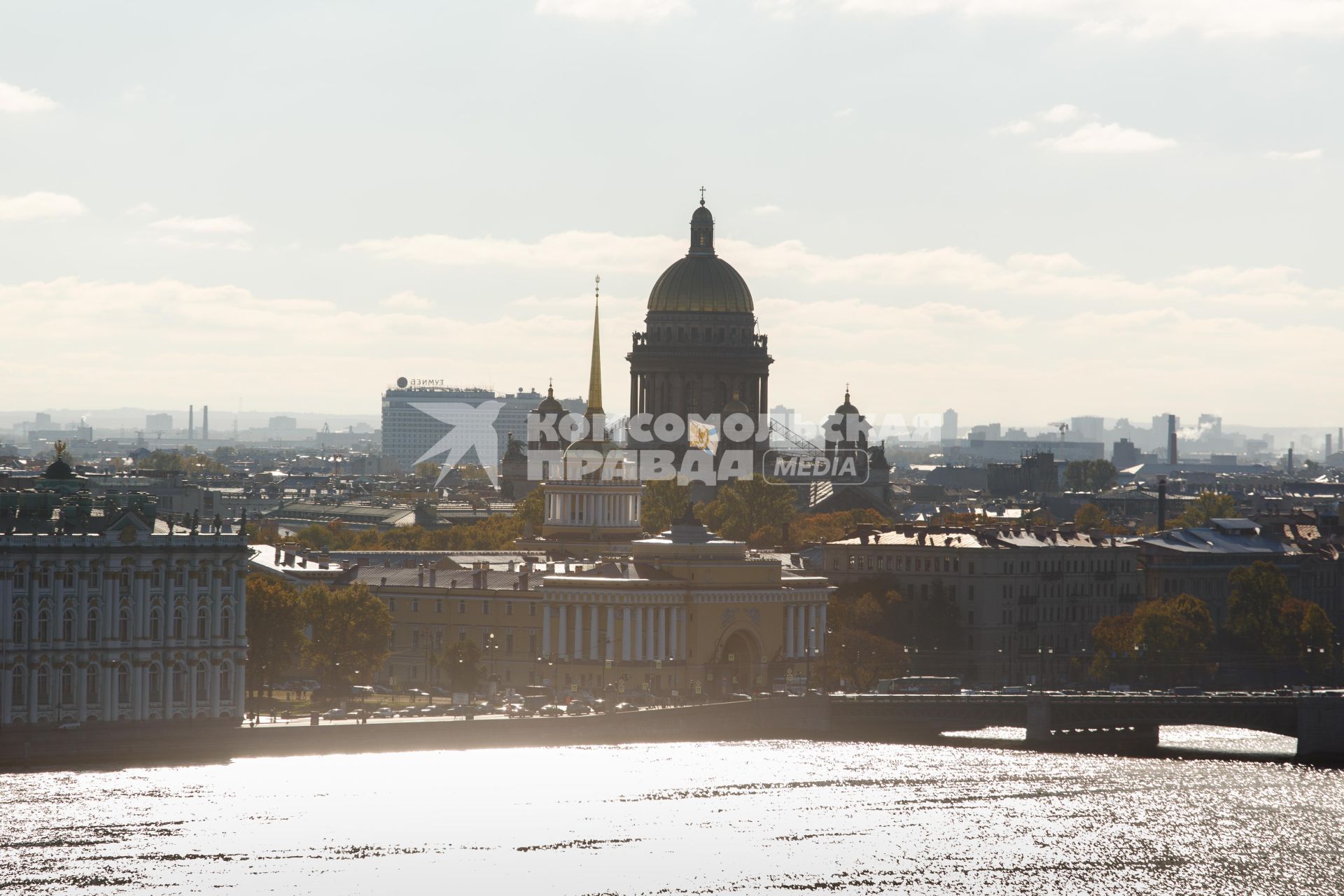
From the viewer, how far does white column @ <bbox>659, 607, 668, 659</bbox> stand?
105m

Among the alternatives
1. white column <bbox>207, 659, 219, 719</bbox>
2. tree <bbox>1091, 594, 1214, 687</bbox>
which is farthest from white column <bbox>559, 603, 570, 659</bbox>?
tree <bbox>1091, 594, 1214, 687</bbox>

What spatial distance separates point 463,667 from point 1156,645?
29.5 m

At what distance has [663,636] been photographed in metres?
105

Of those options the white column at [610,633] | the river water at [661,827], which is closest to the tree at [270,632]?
the white column at [610,633]

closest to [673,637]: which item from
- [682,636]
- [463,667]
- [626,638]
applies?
[682,636]

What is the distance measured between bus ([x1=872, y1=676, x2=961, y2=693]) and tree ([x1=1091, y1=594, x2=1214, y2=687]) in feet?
27.2

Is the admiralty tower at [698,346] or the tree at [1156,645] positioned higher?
the admiralty tower at [698,346]

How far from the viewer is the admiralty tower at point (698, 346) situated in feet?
563

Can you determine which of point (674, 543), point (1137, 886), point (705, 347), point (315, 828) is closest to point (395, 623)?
point (674, 543)

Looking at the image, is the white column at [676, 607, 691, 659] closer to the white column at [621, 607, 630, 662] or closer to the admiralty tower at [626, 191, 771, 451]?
the white column at [621, 607, 630, 662]

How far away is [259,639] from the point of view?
318ft

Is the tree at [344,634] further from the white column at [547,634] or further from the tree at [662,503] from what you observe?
the tree at [662,503]

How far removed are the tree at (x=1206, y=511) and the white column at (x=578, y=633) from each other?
7346 centimetres

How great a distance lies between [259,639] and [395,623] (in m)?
16.2
